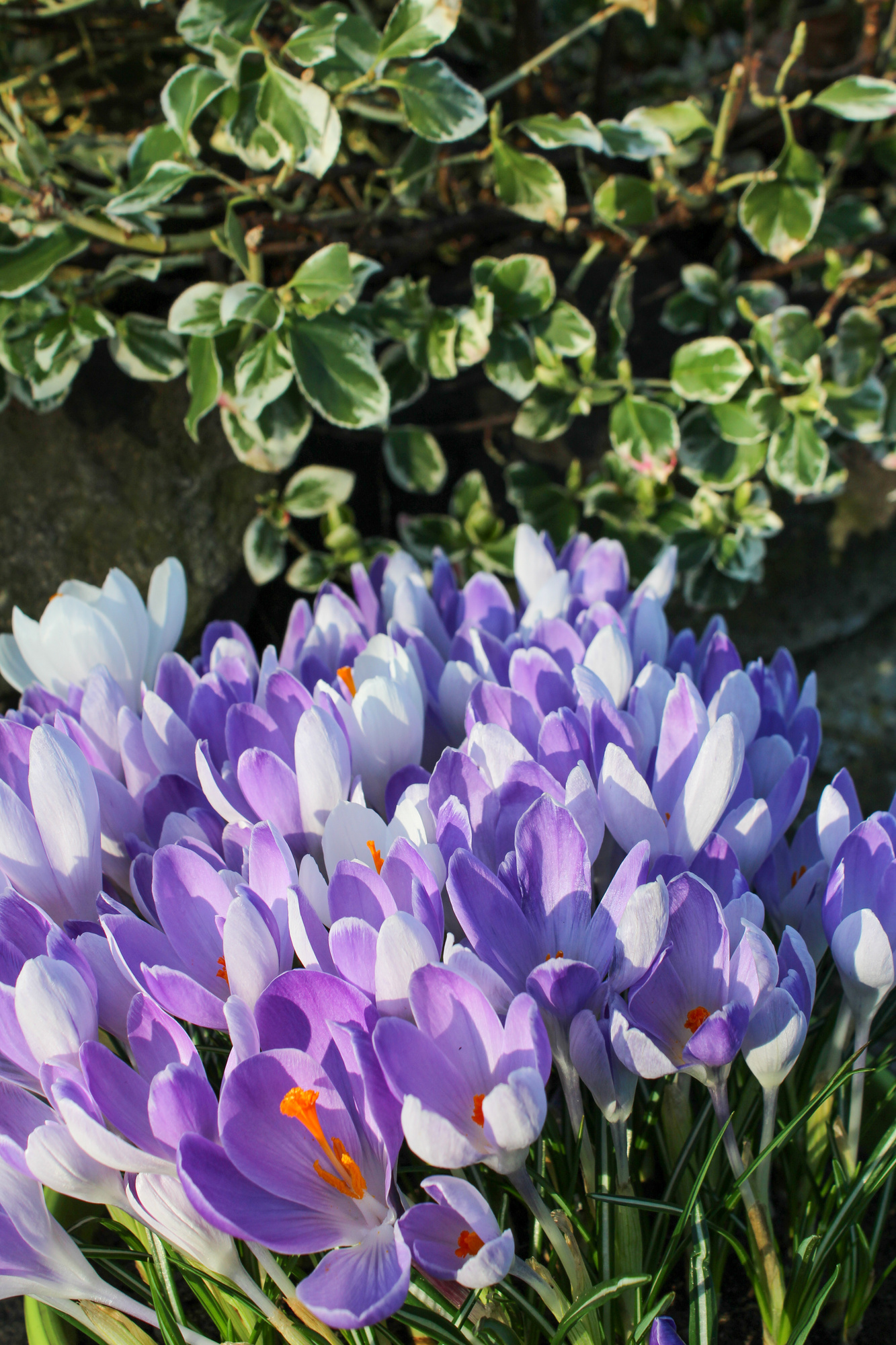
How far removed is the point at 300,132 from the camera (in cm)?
119

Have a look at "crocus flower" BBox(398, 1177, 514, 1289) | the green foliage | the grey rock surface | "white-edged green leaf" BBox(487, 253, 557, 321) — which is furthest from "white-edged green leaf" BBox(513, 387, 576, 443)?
"crocus flower" BBox(398, 1177, 514, 1289)

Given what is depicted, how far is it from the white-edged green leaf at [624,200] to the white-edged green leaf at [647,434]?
0.28 metres

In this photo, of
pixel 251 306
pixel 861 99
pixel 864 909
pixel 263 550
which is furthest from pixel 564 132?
pixel 864 909

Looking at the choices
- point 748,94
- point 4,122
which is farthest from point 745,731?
point 748,94

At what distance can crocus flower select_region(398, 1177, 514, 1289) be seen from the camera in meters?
0.48

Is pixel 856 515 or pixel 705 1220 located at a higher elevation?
pixel 705 1220

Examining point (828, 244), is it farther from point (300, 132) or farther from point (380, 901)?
point (380, 901)

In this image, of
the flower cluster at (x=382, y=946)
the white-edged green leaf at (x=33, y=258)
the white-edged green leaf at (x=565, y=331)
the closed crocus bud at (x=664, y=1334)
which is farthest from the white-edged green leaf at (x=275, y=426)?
the closed crocus bud at (x=664, y=1334)

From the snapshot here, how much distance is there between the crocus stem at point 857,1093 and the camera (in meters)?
0.68

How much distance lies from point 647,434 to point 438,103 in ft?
1.83

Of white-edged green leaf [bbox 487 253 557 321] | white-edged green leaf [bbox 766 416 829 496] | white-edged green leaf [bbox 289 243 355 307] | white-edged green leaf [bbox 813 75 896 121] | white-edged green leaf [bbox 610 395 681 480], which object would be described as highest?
white-edged green leaf [bbox 289 243 355 307]

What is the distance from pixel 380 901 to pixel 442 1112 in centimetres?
13

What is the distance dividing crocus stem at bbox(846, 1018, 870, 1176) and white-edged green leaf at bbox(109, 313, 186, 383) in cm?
122

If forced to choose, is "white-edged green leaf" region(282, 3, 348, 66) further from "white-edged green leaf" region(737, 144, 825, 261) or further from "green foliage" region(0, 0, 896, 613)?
"white-edged green leaf" region(737, 144, 825, 261)
